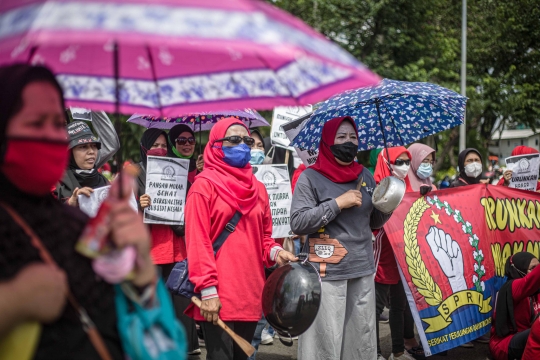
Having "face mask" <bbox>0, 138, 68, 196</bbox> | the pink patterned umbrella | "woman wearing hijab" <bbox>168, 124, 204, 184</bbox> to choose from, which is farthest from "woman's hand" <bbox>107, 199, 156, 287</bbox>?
"woman wearing hijab" <bbox>168, 124, 204, 184</bbox>

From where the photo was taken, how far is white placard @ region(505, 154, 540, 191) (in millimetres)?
7801

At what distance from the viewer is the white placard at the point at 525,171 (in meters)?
7.80

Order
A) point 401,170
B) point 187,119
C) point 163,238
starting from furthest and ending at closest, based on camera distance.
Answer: point 401,170 → point 187,119 → point 163,238

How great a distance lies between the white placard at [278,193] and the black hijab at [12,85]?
15.4ft

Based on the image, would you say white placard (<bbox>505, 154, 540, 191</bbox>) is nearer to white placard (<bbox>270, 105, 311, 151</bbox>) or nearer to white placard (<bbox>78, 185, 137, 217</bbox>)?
white placard (<bbox>270, 105, 311, 151</bbox>)

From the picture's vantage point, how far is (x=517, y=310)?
589 centimetres

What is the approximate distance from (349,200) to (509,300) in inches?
96.2

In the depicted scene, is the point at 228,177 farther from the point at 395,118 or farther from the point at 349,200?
the point at 395,118

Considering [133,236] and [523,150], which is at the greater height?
[523,150]

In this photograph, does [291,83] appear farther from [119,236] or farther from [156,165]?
[156,165]

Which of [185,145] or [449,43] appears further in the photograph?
[449,43]

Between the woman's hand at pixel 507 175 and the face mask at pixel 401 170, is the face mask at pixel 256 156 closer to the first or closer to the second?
the face mask at pixel 401 170

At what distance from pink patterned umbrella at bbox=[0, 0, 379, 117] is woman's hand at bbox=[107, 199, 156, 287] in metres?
0.48

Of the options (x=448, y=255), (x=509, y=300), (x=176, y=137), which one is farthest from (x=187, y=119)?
(x=509, y=300)
